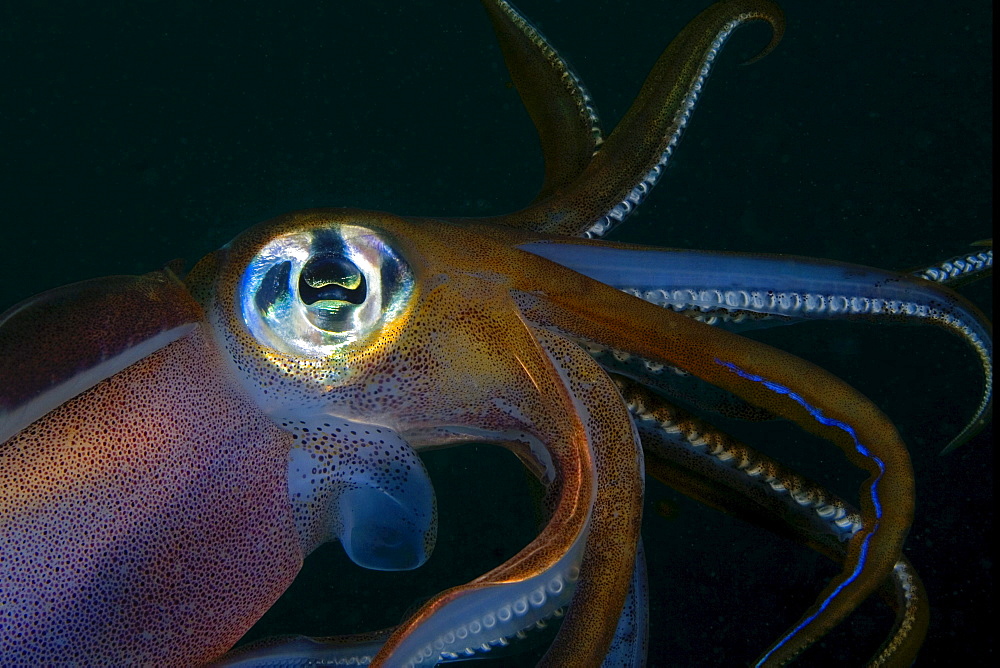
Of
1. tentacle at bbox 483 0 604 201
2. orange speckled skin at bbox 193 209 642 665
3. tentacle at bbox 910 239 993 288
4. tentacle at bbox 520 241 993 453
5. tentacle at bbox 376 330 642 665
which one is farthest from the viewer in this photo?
tentacle at bbox 483 0 604 201

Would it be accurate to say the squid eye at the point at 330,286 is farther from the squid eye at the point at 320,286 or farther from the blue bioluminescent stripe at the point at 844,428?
the blue bioluminescent stripe at the point at 844,428

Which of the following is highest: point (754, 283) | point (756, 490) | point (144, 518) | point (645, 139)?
A: point (645, 139)

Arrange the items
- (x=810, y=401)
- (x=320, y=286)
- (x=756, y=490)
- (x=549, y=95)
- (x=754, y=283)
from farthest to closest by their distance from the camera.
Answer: (x=549, y=95), (x=756, y=490), (x=754, y=283), (x=320, y=286), (x=810, y=401)

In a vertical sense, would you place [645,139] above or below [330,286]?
above

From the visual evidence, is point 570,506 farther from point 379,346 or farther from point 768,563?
point 768,563

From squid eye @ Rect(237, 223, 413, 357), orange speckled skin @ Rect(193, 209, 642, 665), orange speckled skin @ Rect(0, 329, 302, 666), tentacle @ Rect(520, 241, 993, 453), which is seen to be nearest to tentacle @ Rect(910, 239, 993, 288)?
tentacle @ Rect(520, 241, 993, 453)

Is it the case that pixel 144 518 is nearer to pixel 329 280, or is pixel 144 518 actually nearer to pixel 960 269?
pixel 329 280

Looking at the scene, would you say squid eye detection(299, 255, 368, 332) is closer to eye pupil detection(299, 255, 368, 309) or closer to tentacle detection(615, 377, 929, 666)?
eye pupil detection(299, 255, 368, 309)

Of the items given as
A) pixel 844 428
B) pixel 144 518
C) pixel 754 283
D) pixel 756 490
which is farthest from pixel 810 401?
pixel 144 518
